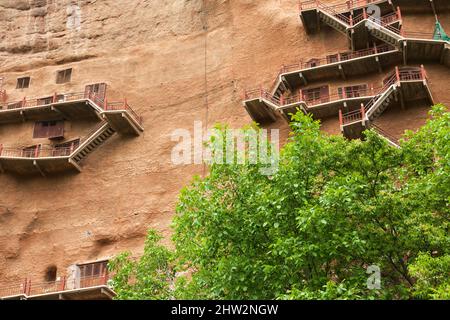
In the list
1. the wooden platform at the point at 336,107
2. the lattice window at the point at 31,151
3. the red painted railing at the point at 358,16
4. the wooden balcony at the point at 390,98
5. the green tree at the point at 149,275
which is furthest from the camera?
the lattice window at the point at 31,151

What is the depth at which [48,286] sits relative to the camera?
36281 mm

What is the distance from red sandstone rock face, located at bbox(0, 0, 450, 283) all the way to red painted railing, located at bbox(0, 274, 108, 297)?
74cm


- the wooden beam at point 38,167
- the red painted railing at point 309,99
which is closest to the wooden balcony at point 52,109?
the wooden beam at point 38,167

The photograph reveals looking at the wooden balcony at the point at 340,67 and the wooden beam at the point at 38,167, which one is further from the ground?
the wooden balcony at the point at 340,67

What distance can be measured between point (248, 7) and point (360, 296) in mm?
28372

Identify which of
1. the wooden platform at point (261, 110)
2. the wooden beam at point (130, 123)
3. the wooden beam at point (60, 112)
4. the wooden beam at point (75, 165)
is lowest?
the wooden beam at point (75, 165)

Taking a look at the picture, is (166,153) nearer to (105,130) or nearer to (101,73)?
(105,130)

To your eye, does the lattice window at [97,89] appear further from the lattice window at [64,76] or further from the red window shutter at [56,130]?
the lattice window at [64,76]

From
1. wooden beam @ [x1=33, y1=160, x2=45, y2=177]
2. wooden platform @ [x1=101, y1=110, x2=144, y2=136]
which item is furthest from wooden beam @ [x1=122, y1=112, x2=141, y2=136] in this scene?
wooden beam @ [x1=33, y1=160, x2=45, y2=177]

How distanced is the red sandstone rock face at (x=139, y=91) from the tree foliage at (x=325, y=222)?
448 inches

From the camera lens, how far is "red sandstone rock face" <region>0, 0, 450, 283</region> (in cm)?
3753

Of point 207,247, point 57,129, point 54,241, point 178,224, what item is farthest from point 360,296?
point 57,129

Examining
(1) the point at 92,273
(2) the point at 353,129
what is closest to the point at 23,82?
(1) the point at 92,273

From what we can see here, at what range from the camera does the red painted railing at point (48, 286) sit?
3500 cm
